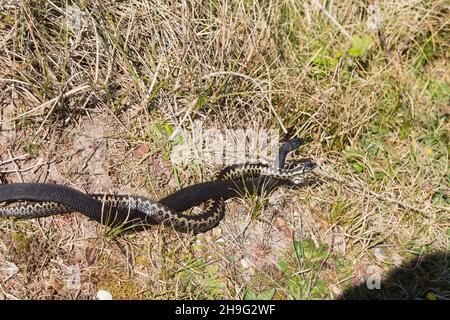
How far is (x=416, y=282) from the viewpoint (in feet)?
17.9

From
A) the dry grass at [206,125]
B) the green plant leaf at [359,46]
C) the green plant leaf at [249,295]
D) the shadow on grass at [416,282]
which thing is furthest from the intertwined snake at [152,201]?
the green plant leaf at [359,46]

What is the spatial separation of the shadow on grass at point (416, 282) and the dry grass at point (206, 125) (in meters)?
0.05

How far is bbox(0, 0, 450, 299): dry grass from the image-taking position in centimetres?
518

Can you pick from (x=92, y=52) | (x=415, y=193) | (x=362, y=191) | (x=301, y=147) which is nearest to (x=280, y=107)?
(x=301, y=147)

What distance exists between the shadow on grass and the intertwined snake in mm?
1592

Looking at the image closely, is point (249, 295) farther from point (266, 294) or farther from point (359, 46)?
point (359, 46)

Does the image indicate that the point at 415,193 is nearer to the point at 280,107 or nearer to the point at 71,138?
the point at 280,107

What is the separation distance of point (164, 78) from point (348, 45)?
2887 mm

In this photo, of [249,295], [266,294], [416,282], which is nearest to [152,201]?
[249,295]

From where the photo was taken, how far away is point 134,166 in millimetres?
5949

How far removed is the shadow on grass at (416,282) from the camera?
5.30 m

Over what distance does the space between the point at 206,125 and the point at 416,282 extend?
10.1 ft

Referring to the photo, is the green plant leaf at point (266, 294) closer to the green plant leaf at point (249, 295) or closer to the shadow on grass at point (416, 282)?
the green plant leaf at point (249, 295)

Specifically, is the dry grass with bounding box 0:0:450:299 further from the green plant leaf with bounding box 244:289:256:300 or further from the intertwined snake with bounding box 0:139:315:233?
the intertwined snake with bounding box 0:139:315:233
